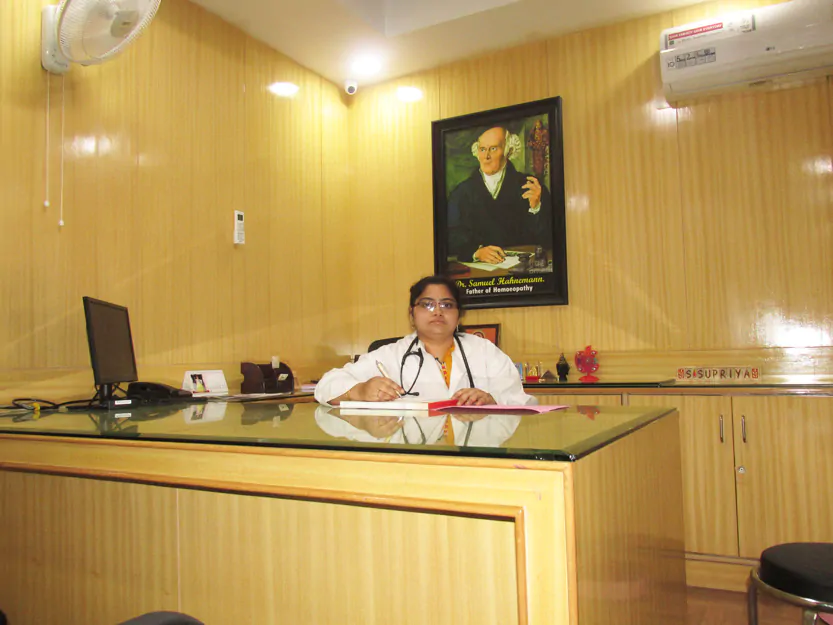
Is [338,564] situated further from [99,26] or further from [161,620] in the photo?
[99,26]

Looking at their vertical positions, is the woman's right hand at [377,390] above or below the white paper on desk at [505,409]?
above

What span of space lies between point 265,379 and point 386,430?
99.0 inches

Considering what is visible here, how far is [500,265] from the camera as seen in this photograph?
4184 millimetres

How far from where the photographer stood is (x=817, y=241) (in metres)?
3.38

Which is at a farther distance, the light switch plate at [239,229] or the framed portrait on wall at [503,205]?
the framed portrait on wall at [503,205]

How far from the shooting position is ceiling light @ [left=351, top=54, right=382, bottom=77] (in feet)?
14.3

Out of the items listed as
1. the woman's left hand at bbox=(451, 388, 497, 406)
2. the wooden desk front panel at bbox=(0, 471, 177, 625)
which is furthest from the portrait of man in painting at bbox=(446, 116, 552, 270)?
the wooden desk front panel at bbox=(0, 471, 177, 625)

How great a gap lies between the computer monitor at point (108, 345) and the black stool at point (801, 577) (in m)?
2.20

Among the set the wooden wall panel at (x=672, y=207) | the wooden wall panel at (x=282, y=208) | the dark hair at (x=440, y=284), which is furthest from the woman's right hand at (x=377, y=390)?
the wooden wall panel at (x=672, y=207)

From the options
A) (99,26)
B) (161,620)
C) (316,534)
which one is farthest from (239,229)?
(161,620)

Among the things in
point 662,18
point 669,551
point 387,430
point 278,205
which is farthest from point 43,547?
point 662,18

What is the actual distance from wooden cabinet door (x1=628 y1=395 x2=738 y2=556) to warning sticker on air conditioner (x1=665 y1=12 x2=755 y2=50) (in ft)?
6.54

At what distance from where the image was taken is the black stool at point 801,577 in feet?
5.03

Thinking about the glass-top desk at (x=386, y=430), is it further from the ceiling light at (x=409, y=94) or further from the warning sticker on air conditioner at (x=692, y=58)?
the ceiling light at (x=409, y=94)
